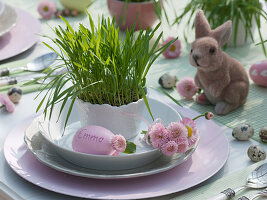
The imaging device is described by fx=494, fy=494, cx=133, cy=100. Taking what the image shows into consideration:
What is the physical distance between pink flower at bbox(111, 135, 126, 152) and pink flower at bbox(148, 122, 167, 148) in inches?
1.7

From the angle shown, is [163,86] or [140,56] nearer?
[140,56]

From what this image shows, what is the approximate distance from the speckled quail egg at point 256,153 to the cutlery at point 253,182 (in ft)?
0.15

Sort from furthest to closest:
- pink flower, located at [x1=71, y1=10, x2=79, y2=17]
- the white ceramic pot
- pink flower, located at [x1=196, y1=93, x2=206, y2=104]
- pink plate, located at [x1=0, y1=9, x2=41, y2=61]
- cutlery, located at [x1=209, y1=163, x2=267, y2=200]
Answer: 1. pink flower, located at [x1=71, y1=10, x2=79, y2=17]
2. pink plate, located at [x1=0, y1=9, x2=41, y2=61]
3. pink flower, located at [x1=196, y1=93, x2=206, y2=104]
4. the white ceramic pot
5. cutlery, located at [x1=209, y1=163, x2=267, y2=200]

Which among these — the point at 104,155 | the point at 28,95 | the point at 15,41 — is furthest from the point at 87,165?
the point at 15,41

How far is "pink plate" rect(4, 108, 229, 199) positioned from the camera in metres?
0.66

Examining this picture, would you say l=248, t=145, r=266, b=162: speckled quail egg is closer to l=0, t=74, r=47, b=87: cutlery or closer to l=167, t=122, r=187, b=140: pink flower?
l=167, t=122, r=187, b=140: pink flower

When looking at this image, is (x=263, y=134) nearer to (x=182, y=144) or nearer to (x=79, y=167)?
(x=182, y=144)

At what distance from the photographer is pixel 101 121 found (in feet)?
2.48

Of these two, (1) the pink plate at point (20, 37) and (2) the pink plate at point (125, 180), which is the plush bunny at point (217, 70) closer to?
(2) the pink plate at point (125, 180)

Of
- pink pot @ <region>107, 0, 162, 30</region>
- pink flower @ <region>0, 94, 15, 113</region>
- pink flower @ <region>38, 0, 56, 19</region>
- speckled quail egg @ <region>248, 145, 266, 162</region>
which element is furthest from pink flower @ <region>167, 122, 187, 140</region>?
pink flower @ <region>38, 0, 56, 19</region>

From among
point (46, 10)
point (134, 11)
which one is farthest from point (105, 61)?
point (46, 10)

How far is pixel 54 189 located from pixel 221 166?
239mm

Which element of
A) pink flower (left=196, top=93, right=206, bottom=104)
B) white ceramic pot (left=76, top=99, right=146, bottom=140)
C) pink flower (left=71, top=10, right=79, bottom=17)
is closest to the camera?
white ceramic pot (left=76, top=99, right=146, bottom=140)

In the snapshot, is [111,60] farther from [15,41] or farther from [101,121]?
[15,41]
